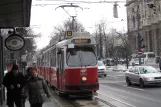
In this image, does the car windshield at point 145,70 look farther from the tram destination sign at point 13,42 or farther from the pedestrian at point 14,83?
the pedestrian at point 14,83

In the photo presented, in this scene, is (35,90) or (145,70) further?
(145,70)

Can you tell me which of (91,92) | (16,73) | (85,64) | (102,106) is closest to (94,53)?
(85,64)

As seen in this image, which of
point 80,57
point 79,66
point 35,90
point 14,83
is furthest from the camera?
point 80,57

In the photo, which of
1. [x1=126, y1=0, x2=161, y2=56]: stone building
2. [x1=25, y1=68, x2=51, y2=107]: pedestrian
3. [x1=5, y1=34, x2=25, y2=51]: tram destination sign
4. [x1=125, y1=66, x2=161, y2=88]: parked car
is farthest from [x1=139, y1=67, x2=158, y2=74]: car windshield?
[x1=126, y1=0, x2=161, y2=56]: stone building

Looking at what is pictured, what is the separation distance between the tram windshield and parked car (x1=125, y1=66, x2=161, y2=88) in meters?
6.50

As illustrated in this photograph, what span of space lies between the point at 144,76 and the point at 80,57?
7.12m

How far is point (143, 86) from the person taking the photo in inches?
899

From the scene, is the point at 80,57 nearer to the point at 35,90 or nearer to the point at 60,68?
the point at 60,68

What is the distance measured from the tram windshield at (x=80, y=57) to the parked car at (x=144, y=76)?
6502mm

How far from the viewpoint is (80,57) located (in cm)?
1672

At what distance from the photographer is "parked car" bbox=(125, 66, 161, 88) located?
72.9 feet

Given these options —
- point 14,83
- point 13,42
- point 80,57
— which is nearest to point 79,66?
point 80,57

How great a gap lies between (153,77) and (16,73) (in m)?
13.9

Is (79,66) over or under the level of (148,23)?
under
